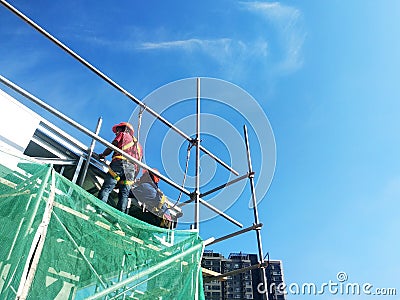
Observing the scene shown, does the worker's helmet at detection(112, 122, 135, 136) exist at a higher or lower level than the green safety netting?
higher

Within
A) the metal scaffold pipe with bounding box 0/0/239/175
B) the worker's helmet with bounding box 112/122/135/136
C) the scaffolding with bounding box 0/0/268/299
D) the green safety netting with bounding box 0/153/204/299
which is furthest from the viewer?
the worker's helmet with bounding box 112/122/135/136

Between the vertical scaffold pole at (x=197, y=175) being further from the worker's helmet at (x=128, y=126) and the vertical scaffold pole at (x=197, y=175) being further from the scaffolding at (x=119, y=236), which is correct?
the worker's helmet at (x=128, y=126)

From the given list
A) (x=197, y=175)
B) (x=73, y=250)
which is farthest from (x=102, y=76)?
(x=73, y=250)

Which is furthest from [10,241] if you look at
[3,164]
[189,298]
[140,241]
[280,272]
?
[280,272]

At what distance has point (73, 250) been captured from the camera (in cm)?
217

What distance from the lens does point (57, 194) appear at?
2.24 meters

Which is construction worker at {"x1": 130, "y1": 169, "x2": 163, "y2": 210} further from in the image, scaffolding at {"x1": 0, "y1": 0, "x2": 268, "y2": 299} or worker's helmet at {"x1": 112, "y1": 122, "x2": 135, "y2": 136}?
worker's helmet at {"x1": 112, "y1": 122, "x2": 135, "y2": 136}

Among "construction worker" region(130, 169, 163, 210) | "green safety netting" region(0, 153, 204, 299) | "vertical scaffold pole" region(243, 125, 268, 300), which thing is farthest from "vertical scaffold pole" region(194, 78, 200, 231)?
"vertical scaffold pole" region(243, 125, 268, 300)

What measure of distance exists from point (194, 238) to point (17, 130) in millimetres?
2307

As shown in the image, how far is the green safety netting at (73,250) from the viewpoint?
6.08ft

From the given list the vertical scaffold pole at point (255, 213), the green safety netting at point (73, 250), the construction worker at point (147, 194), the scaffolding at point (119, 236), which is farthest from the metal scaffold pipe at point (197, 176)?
the vertical scaffold pole at point (255, 213)

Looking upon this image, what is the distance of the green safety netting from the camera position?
185 centimetres

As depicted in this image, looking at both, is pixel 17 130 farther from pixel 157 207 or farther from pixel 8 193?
pixel 157 207

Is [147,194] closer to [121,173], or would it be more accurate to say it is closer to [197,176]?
[121,173]
